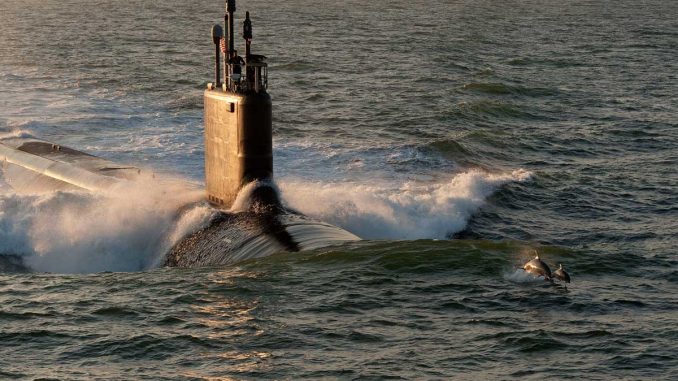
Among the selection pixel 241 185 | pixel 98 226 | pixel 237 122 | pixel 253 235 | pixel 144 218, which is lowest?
pixel 98 226

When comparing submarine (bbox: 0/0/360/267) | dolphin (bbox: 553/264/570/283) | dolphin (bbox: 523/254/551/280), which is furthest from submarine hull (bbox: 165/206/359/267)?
dolphin (bbox: 553/264/570/283)

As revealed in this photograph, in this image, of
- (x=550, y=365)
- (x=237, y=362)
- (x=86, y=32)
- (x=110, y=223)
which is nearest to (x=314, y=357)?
(x=237, y=362)

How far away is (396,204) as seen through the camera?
34969 mm

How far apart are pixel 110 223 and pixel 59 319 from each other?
28.2 ft

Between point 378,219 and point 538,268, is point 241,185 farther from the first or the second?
point 538,268

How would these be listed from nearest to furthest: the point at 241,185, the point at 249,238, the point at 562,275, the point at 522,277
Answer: the point at 562,275 < the point at 522,277 < the point at 249,238 < the point at 241,185

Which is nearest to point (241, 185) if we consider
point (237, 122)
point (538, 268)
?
point (237, 122)

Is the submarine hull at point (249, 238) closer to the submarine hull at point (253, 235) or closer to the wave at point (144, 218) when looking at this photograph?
the submarine hull at point (253, 235)

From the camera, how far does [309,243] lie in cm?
2719

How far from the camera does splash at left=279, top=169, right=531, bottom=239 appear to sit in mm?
32469

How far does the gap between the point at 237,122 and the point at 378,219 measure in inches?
253

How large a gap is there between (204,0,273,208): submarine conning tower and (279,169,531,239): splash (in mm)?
2865

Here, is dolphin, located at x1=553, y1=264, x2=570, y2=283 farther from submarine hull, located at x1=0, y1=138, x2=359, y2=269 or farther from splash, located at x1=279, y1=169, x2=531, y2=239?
splash, located at x1=279, y1=169, x2=531, y2=239

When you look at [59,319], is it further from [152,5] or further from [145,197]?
[152,5]
